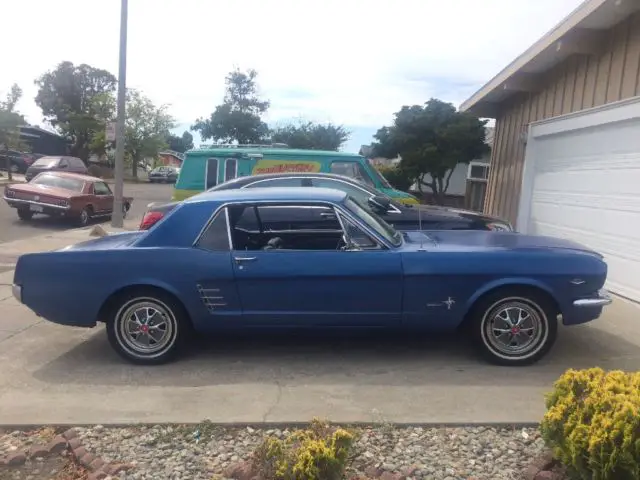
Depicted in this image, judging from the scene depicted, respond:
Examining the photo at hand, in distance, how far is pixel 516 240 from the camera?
5414 millimetres

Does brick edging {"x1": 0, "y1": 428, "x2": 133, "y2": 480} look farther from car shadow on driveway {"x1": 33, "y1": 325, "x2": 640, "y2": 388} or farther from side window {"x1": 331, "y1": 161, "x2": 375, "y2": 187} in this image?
side window {"x1": 331, "y1": 161, "x2": 375, "y2": 187}

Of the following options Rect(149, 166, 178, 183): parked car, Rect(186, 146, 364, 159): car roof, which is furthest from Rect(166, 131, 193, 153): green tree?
Rect(186, 146, 364, 159): car roof

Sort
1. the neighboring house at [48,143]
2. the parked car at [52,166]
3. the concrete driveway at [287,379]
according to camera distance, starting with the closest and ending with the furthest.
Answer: the concrete driveway at [287,379] → the parked car at [52,166] → the neighboring house at [48,143]

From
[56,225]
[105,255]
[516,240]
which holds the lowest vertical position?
[56,225]

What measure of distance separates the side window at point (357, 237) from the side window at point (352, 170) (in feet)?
19.2

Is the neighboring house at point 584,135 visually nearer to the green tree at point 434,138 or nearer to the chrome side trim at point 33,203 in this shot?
the green tree at point 434,138

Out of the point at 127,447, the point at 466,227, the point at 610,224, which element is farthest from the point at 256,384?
the point at 610,224

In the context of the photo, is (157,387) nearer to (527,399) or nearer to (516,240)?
(527,399)

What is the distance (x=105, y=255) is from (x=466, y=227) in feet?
15.2

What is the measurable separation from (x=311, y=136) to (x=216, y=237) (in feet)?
110

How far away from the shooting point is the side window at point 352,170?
10.8 m

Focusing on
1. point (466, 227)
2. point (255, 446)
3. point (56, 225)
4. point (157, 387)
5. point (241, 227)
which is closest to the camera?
point (255, 446)

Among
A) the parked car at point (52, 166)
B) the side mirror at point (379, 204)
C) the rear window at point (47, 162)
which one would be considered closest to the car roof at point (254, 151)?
the side mirror at point (379, 204)

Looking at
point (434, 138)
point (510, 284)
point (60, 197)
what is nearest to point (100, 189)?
point (60, 197)
